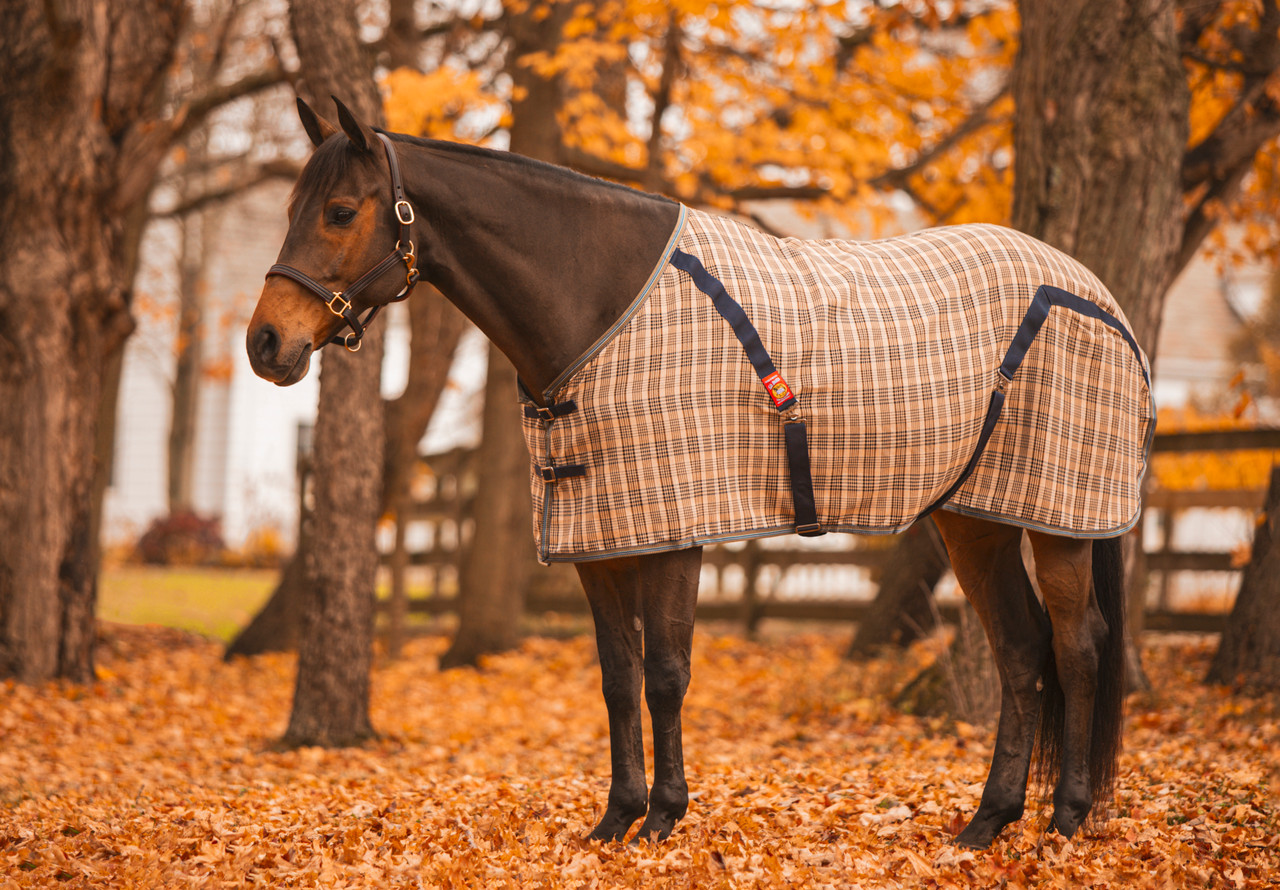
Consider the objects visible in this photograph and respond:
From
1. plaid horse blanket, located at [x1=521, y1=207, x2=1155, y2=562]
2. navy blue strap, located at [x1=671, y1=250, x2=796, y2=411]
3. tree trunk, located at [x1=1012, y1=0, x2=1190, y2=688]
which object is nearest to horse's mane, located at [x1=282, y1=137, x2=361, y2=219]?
plaid horse blanket, located at [x1=521, y1=207, x2=1155, y2=562]

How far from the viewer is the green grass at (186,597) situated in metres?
11.1

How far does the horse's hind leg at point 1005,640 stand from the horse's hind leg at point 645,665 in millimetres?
1033

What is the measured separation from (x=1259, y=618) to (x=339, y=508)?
5.32 metres

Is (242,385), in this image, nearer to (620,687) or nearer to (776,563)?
(776,563)

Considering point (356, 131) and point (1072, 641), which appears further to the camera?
point (1072, 641)

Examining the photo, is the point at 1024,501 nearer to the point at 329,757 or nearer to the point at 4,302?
the point at 329,757

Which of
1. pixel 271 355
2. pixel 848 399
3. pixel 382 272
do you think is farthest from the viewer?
pixel 848 399

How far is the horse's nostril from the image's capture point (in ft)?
9.71

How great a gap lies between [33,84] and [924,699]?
22.1ft

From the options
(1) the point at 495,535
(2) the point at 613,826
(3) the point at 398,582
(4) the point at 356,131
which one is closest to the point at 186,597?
(3) the point at 398,582

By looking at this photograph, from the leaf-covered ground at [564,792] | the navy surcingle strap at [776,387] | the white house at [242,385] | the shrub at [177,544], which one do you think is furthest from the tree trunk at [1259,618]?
the shrub at [177,544]

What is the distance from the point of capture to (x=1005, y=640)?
3.67 m

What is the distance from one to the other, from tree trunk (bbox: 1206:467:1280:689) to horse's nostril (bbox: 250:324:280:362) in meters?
5.67

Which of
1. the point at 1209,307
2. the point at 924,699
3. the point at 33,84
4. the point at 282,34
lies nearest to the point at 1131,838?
the point at 924,699
